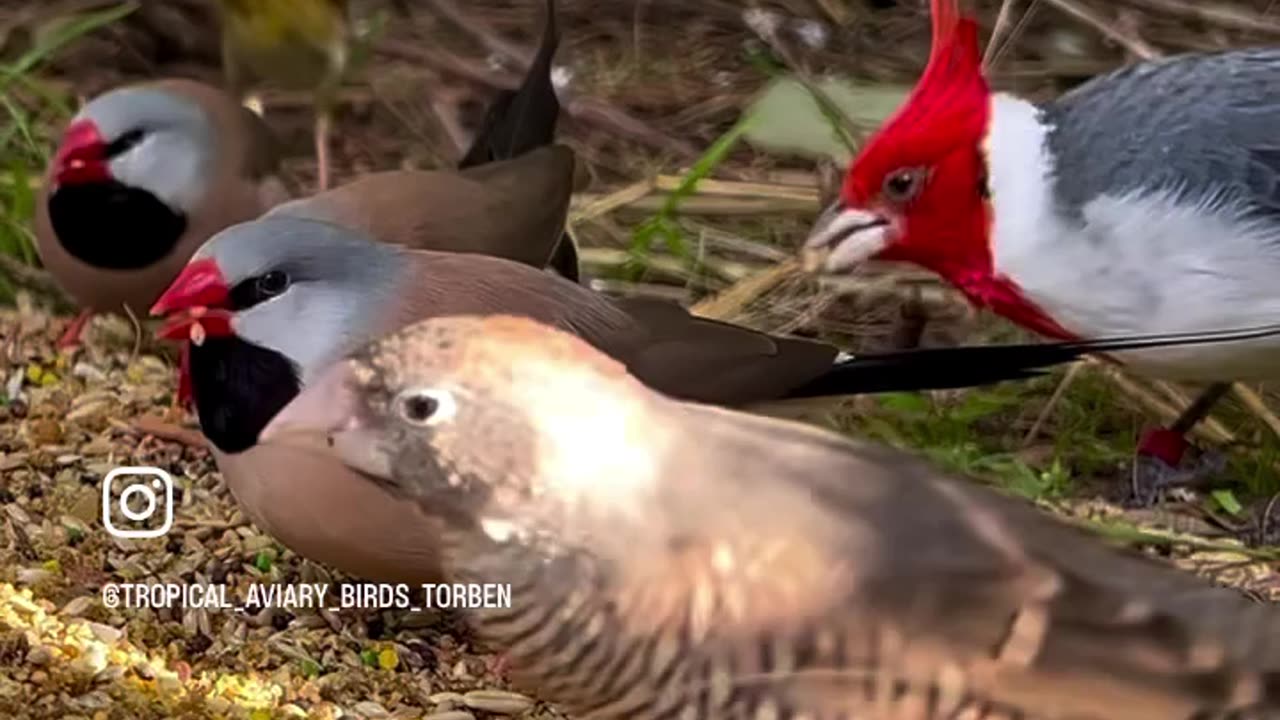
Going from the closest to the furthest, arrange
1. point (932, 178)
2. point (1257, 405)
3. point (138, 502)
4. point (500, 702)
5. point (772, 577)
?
point (772, 577) → point (500, 702) → point (138, 502) → point (932, 178) → point (1257, 405)

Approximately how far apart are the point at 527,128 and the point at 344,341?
69 cm

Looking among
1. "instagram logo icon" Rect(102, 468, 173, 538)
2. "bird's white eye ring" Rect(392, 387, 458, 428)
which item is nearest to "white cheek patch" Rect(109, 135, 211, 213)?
"instagram logo icon" Rect(102, 468, 173, 538)

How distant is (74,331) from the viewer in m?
2.28

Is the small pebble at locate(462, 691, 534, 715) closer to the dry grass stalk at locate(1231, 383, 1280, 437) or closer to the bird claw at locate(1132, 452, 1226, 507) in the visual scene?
the bird claw at locate(1132, 452, 1226, 507)

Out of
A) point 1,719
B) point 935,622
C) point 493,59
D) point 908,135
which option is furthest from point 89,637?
point 493,59

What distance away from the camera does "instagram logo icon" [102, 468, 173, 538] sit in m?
1.67

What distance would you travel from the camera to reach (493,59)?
113 inches

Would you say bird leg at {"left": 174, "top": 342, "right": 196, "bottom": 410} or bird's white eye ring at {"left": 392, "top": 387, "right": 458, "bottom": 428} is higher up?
bird leg at {"left": 174, "top": 342, "right": 196, "bottom": 410}

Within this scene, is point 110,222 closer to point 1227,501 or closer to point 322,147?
point 322,147

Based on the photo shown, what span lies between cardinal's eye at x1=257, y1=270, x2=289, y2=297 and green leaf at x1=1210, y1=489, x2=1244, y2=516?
918mm

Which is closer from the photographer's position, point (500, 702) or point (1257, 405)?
point (500, 702)

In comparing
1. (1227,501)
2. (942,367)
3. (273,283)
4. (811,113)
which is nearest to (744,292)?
(811,113)

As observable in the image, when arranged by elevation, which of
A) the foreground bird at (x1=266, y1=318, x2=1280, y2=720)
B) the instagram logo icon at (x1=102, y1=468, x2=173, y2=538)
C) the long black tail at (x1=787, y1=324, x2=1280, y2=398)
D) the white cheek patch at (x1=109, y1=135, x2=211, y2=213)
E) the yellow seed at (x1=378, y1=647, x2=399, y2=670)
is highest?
the white cheek patch at (x1=109, y1=135, x2=211, y2=213)

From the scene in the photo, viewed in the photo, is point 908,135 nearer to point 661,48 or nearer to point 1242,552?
point 1242,552
